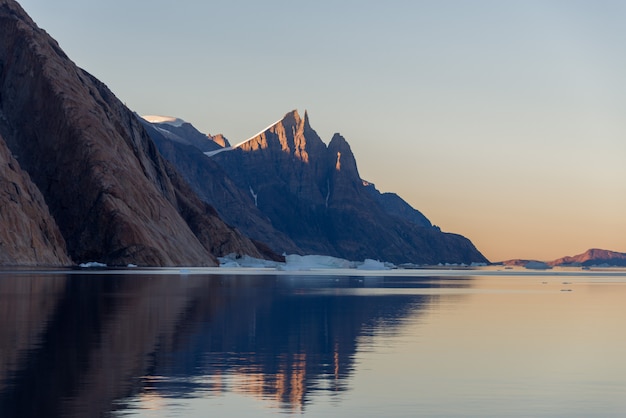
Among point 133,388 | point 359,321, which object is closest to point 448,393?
point 133,388

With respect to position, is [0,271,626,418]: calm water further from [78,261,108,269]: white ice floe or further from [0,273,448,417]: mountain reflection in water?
[78,261,108,269]: white ice floe

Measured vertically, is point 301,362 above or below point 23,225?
below

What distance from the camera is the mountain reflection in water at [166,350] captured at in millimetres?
21984

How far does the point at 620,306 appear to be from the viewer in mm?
65500

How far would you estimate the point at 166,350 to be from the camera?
3091cm

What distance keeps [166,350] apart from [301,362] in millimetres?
4744

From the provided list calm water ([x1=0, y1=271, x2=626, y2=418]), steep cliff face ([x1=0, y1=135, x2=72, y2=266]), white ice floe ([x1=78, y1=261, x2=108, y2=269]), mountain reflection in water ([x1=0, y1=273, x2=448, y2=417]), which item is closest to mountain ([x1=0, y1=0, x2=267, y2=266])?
steep cliff face ([x1=0, y1=135, x2=72, y2=266])

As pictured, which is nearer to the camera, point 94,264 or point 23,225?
point 23,225

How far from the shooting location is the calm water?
68.4 feet

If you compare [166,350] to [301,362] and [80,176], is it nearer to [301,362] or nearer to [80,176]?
[301,362]

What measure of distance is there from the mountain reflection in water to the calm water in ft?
0.18

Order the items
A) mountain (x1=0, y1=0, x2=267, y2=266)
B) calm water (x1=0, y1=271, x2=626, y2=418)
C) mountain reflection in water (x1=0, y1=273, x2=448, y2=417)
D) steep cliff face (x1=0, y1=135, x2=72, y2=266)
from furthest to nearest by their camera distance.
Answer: mountain (x1=0, y1=0, x2=267, y2=266), steep cliff face (x1=0, y1=135, x2=72, y2=266), mountain reflection in water (x1=0, y1=273, x2=448, y2=417), calm water (x1=0, y1=271, x2=626, y2=418)

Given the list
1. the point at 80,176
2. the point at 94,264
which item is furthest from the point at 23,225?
the point at 80,176

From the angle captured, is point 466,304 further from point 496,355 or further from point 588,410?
point 588,410
